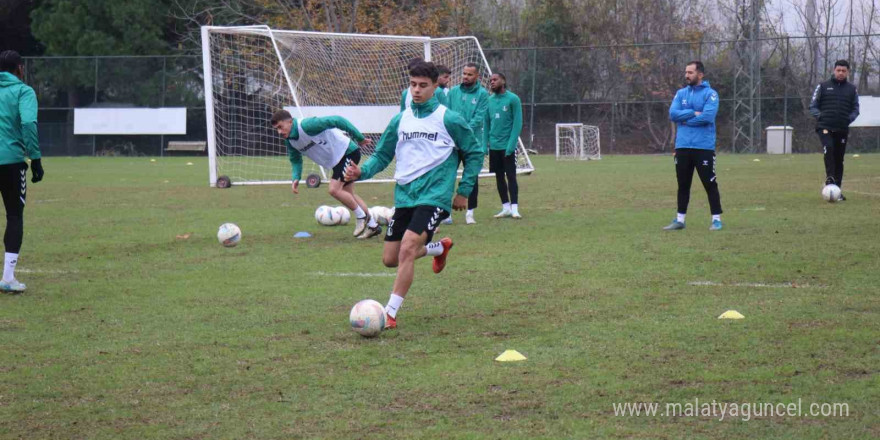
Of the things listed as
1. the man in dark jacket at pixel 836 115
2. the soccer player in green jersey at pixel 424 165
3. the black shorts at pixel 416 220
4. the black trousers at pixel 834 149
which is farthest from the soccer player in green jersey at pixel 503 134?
the black shorts at pixel 416 220

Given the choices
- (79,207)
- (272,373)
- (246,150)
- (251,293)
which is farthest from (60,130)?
(272,373)

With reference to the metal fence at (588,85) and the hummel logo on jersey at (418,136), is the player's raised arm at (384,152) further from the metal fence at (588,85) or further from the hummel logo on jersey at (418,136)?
the metal fence at (588,85)

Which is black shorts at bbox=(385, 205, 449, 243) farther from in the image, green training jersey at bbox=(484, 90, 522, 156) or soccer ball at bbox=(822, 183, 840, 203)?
soccer ball at bbox=(822, 183, 840, 203)

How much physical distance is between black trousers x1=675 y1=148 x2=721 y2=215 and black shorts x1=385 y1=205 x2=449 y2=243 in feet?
17.6

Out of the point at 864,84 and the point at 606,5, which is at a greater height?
the point at 606,5

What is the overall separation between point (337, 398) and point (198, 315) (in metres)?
2.44

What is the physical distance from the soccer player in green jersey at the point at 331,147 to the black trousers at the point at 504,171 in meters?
2.07

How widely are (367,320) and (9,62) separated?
4029 millimetres

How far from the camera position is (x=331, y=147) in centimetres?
1179

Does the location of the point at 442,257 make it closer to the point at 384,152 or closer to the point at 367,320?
the point at 384,152

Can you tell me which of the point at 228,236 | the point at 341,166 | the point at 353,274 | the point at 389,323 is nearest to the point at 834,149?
the point at 341,166

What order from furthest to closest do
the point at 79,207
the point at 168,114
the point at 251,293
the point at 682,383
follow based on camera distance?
1. the point at 168,114
2. the point at 79,207
3. the point at 251,293
4. the point at 682,383

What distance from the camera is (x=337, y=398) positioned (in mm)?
4656

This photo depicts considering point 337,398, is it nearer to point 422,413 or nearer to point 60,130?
point 422,413
